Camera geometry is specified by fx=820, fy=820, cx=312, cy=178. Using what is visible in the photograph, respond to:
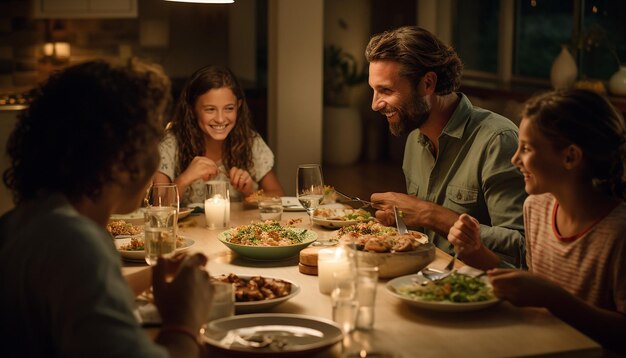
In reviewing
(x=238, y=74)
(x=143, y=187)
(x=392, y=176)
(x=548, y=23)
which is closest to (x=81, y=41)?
(x=238, y=74)

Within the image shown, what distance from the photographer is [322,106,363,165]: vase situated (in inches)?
342

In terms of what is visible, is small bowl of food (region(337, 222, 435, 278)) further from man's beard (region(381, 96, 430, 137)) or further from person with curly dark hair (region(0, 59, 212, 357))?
man's beard (region(381, 96, 430, 137))

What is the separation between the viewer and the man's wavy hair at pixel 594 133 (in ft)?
6.35

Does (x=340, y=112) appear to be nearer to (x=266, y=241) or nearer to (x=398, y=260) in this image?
(x=266, y=241)

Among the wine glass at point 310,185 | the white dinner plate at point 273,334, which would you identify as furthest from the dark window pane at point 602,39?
the white dinner plate at point 273,334

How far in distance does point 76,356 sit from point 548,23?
6.21 m

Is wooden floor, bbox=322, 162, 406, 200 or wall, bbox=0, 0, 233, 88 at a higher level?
wall, bbox=0, 0, 233, 88

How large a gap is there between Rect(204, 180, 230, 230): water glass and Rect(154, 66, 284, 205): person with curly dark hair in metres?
0.62

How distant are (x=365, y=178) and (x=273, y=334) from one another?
20.5ft

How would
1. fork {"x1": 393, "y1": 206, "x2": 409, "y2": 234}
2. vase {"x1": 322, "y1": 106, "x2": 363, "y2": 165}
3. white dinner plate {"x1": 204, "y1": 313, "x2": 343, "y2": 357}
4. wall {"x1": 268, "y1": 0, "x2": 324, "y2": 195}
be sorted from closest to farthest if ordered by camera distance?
1. white dinner plate {"x1": 204, "y1": 313, "x2": 343, "y2": 357}
2. fork {"x1": 393, "y1": 206, "x2": 409, "y2": 234}
3. wall {"x1": 268, "y1": 0, "x2": 324, "y2": 195}
4. vase {"x1": 322, "y1": 106, "x2": 363, "y2": 165}

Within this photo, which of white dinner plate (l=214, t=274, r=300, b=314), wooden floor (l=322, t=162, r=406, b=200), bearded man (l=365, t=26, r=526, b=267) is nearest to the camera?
white dinner plate (l=214, t=274, r=300, b=314)

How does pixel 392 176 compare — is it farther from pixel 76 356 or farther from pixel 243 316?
pixel 76 356

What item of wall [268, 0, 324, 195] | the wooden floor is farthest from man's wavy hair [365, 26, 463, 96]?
the wooden floor

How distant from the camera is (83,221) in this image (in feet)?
4.25
